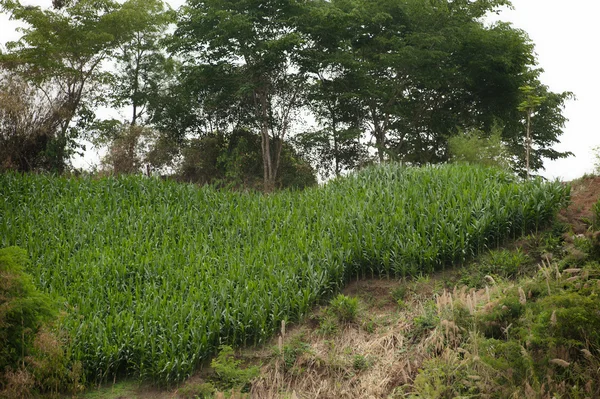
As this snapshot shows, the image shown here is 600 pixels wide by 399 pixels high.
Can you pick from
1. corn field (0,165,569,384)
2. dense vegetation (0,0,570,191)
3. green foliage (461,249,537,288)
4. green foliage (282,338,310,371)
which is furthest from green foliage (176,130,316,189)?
green foliage (282,338,310,371)

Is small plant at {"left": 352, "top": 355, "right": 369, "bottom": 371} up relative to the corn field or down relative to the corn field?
down

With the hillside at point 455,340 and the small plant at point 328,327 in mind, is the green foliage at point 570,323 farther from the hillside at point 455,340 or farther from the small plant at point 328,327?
the small plant at point 328,327

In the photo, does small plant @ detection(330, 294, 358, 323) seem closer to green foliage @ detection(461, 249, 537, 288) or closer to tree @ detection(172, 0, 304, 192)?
green foliage @ detection(461, 249, 537, 288)

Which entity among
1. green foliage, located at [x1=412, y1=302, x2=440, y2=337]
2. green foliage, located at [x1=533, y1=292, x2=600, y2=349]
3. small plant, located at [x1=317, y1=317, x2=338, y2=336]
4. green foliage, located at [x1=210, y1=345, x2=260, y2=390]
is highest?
green foliage, located at [x1=533, y1=292, x2=600, y2=349]

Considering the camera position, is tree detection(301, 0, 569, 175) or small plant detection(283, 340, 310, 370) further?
tree detection(301, 0, 569, 175)

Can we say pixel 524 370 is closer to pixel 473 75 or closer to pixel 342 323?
pixel 342 323

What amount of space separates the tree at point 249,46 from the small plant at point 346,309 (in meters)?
15.7

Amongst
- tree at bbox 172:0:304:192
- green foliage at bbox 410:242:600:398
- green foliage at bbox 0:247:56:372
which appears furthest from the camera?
tree at bbox 172:0:304:192

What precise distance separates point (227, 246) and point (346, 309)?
2.93 m

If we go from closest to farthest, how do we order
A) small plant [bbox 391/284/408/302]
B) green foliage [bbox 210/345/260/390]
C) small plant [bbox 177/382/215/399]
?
1. small plant [bbox 177/382/215/399]
2. green foliage [bbox 210/345/260/390]
3. small plant [bbox 391/284/408/302]

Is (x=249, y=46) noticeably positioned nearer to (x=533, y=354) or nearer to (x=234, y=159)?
(x=234, y=159)

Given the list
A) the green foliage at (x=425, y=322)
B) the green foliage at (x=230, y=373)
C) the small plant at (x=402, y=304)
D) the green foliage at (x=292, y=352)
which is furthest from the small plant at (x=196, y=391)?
the small plant at (x=402, y=304)

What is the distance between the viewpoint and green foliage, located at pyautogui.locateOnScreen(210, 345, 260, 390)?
629cm

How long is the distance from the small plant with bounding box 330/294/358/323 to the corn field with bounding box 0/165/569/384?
18.7 inches
